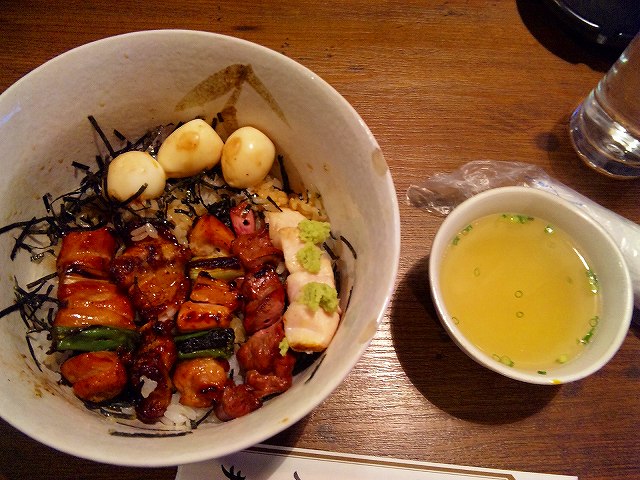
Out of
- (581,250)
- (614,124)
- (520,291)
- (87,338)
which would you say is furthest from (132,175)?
(614,124)

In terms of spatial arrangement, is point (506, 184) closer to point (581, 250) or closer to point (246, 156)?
point (581, 250)

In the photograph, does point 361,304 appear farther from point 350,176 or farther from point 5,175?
point 5,175

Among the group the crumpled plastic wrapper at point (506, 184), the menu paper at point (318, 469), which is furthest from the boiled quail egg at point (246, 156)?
the menu paper at point (318, 469)

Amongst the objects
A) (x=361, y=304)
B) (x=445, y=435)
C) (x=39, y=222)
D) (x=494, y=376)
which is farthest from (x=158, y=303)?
(x=494, y=376)

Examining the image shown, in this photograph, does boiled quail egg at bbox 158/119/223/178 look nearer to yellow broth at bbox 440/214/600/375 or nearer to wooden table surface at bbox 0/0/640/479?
wooden table surface at bbox 0/0/640/479

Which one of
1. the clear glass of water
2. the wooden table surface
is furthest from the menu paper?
the clear glass of water
